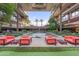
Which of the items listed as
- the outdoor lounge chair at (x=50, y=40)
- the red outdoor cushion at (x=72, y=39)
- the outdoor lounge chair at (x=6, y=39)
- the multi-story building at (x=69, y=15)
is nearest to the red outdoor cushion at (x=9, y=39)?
the outdoor lounge chair at (x=6, y=39)

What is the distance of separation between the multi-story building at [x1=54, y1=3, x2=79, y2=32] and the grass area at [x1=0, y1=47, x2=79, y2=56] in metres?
0.90

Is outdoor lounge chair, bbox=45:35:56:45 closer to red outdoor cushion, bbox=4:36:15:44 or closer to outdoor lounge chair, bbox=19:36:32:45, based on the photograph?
outdoor lounge chair, bbox=19:36:32:45

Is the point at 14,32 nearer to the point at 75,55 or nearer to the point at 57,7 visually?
the point at 57,7

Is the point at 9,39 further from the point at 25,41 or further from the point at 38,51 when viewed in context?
the point at 38,51

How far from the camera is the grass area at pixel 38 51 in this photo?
8156 mm

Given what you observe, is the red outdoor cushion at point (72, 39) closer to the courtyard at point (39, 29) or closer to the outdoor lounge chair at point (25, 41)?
the courtyard at point (39, 29)

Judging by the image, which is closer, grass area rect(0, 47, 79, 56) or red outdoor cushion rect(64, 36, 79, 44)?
grass area rect(0, 47, 79, 56)

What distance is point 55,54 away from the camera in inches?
320

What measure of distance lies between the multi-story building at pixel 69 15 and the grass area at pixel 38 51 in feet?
2.95

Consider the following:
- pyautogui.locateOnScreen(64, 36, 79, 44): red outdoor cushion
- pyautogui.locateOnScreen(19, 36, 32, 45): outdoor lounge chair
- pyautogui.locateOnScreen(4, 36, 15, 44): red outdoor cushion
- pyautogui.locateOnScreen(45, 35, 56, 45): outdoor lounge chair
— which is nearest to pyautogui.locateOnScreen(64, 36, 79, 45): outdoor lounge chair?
pyautogui.locateOnScreen(64, 36, 79, 44): red outdoor cushion

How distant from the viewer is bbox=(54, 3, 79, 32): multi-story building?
8.69 m

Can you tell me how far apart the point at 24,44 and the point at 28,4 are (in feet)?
5.00

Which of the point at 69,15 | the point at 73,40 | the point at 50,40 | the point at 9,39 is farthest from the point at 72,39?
the point at 9,39

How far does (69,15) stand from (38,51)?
6.84 feet
